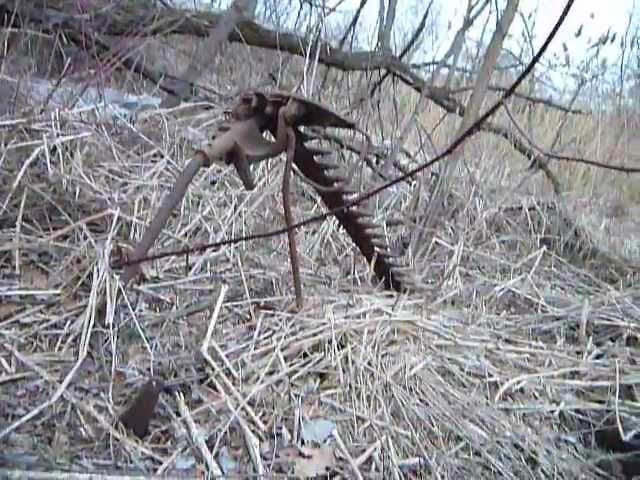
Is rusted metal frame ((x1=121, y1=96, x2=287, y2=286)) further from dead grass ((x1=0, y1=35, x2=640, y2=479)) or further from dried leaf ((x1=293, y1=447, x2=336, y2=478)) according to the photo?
dried leaf ((x1=293, y1=447, x2=336, y2=478))

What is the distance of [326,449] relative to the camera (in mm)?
1555

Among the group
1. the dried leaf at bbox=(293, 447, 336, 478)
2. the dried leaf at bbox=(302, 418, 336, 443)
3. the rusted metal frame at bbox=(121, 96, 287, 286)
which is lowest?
the dried leaf at bbox=(293, 447, 336, 478)

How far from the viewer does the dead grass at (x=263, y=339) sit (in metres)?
1.56

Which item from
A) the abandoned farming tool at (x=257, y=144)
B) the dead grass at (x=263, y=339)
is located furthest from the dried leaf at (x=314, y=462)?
the abandoned farming tool at (x=257, y=144)

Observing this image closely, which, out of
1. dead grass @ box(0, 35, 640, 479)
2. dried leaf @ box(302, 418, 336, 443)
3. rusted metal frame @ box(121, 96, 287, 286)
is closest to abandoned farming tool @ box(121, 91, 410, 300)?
rusted metal frame @ box(121, 96, 287, 286)

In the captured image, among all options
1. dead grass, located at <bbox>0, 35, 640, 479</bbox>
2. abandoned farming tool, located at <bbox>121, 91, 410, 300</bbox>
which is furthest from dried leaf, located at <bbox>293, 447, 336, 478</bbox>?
abandoned farming tool, located at <bbox>121, 91, 410, 300</bbox>

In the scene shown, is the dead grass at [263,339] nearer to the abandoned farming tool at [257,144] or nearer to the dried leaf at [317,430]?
the dried leaf at [317,430]

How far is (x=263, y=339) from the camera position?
1832 mm

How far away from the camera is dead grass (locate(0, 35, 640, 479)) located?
156cm

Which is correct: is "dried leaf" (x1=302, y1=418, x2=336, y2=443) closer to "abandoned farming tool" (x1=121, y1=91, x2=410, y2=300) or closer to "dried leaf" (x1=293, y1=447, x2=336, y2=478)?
"dried leaf" (x1=293, y1=447, x2=336, y2=478)

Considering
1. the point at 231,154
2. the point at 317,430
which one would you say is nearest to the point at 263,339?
the point at 317,430

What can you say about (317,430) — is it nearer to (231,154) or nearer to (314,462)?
(314,462)

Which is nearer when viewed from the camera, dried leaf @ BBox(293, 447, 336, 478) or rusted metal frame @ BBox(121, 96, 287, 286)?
dried leaf @ BBox(293, 447, 336, 478)

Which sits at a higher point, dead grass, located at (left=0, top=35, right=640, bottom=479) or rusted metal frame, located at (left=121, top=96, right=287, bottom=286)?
rusted metal frame, located at (left=121, top=96, right=287, bottom=286)
